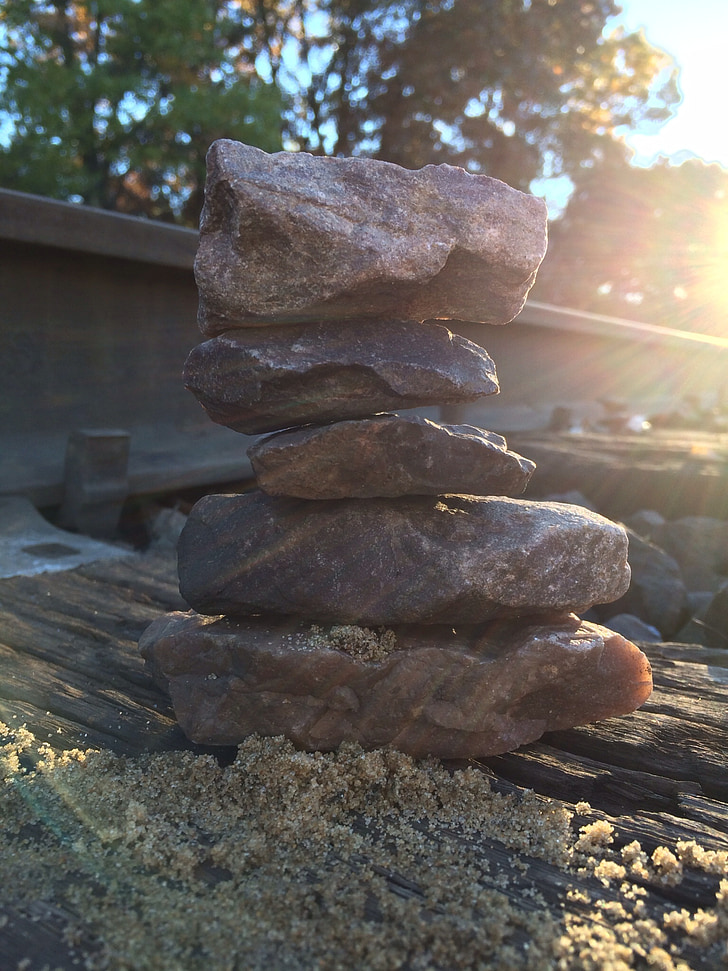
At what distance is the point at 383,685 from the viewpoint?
2859mm

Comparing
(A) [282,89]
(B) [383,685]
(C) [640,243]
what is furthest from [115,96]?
(C) [640,243]

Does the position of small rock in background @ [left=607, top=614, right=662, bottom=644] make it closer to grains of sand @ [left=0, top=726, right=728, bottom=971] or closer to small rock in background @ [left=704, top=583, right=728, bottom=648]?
small rock in background @ [left=704, top=583, right=728, bottom=648]

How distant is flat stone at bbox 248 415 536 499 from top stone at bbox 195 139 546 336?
1.53ft

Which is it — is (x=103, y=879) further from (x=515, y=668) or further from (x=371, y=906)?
(x=515, y=668)

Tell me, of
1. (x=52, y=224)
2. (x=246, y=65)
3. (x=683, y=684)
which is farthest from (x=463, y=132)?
(x=683, y=684)

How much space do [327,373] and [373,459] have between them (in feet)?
1.22

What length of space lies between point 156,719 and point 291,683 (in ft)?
2.38

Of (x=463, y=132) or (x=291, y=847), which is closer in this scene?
(x=291, y=847)

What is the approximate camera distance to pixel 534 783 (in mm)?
2844

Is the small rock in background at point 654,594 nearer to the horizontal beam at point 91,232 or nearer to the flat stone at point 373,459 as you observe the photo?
the flat stone at point 373,459

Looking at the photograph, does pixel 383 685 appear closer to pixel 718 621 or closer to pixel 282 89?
pixel 718 621

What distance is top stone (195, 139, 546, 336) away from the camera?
8.84 feet

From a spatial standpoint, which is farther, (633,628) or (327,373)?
(633,628)

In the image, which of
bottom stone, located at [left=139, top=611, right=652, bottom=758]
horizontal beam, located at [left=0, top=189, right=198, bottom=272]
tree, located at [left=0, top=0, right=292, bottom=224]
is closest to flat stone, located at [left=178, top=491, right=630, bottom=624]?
bottom stone, located at [left=139, top=611, right=652, bottom=758]
